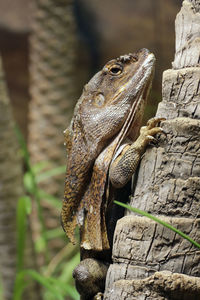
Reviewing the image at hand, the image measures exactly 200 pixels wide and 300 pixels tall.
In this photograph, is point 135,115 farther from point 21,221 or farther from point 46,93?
point 46,93

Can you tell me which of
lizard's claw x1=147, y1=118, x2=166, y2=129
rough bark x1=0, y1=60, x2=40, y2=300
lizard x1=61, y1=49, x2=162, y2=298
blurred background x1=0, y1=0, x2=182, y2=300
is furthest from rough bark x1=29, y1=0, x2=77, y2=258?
lizard's claw x1=147, y1=118, x2=166, y2=129

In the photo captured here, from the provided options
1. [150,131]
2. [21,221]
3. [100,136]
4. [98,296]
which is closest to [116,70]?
[100,136]

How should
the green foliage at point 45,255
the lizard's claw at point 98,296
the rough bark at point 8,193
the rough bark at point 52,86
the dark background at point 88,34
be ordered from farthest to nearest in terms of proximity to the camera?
the dark background at point 88,34 < the rough bark at point 52,86 < the rough bark at point 8,193 < the green foliage at point 45,255 < the lizard's claw at point 98,296

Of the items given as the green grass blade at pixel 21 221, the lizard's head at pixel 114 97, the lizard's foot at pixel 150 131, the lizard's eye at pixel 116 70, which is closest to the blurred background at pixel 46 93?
the green grass blade at pixel 21 221

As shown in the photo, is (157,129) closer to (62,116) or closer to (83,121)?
(83,121)

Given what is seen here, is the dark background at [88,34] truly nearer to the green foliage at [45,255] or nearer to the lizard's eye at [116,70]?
the green foliage at [45,255]

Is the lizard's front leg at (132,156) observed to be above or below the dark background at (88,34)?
below
